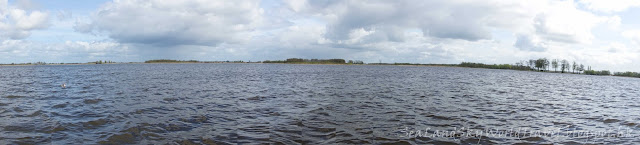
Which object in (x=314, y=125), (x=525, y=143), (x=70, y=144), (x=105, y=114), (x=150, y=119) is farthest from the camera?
(x=105, y=114)

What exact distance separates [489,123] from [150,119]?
19.0 metres

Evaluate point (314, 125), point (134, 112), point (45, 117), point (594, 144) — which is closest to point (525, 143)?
point (594, 144)

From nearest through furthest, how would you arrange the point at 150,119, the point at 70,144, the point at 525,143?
the point at 70,144 → the point at 525,143 → the point at 150,119

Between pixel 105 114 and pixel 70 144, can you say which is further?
pixel 105 114

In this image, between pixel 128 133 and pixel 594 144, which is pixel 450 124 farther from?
pixel 128 133

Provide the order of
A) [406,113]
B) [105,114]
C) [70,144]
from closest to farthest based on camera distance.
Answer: [70,144] → [105,114] → [406,113]

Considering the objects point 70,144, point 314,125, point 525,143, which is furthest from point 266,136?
point 525,143

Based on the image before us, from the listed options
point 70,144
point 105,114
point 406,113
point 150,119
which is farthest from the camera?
point 406,113

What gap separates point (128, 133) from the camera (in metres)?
13.7

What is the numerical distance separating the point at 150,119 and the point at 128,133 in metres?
3.24

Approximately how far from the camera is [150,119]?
16.8m

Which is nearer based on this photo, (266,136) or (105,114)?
(266,136)

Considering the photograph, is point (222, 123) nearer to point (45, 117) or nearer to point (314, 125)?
point (314, 125)

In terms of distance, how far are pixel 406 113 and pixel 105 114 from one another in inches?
733
